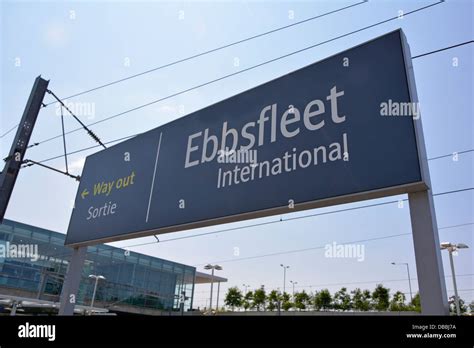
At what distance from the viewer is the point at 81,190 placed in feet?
26.4

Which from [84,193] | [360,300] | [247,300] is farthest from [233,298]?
[84,193]

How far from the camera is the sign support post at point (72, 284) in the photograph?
6957mm

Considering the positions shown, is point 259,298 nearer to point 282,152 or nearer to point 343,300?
point 343,300

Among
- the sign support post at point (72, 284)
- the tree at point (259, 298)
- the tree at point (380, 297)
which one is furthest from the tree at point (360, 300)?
the sign support post at point (72, 284)

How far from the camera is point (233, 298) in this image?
192 ft

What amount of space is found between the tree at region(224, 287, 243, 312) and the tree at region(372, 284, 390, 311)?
766 inches

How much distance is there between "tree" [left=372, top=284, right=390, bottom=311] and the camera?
164 ft

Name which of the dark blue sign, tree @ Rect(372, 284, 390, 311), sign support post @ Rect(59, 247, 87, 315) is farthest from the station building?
tree @ Rect(372, 284, 390, 311)

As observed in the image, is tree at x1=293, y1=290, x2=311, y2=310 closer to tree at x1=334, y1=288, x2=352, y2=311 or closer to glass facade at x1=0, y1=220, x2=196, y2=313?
tree at x1=334, y1=288, x2=352, y2=311

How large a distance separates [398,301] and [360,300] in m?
4.93
